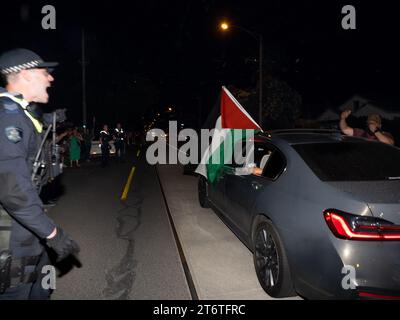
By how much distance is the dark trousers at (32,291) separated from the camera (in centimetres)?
264

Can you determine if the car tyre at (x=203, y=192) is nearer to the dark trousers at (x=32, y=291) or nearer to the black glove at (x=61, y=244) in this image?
the dark trousers at (x=32, y=291)

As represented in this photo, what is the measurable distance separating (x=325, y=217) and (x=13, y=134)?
2.41 metres

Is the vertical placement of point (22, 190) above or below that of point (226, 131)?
below

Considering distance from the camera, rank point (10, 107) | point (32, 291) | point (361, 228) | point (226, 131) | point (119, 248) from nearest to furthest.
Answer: point (10, 107) → point (32, 291) → point (361, 228) → point (119, 248) → point (226, 131)

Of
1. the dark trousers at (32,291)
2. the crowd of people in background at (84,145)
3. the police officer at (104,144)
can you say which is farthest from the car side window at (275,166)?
the police officer at (104,144)

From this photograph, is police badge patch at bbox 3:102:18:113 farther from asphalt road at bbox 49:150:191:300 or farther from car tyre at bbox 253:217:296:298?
car tyre at bbox 253:217:296:298

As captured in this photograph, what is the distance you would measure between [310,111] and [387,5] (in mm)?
21503

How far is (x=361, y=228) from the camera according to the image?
10.3 feet

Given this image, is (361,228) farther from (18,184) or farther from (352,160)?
(18,184)

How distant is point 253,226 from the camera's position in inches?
180

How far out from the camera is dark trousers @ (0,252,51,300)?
104 inches

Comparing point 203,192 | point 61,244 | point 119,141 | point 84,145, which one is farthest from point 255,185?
point 84,145
